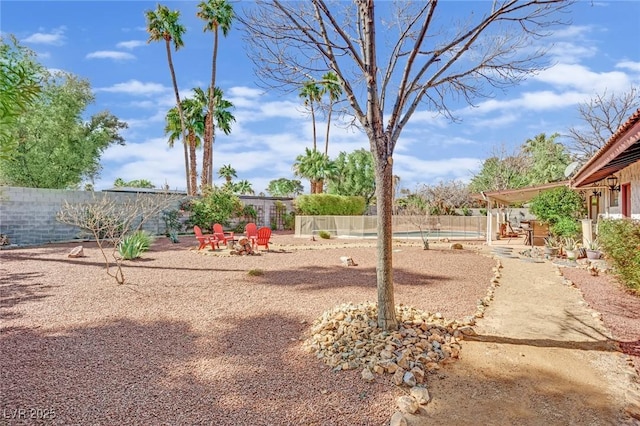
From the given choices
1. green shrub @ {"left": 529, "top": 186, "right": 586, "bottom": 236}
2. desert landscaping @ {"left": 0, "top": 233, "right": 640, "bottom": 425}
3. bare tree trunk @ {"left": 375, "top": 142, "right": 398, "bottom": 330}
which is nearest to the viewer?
desert landscaping @ {"left": 0, "top": 233, "right": 640, "bottom": 425}

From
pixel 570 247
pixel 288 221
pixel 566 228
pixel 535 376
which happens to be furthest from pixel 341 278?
pixel 288 221

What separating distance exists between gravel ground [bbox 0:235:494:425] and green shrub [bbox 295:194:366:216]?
1677cm

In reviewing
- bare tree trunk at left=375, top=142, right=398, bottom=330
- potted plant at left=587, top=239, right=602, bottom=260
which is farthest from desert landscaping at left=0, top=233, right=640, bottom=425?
potted plant at left=587, top=239, right=602, bottom=260

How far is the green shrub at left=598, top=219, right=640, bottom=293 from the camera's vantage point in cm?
584

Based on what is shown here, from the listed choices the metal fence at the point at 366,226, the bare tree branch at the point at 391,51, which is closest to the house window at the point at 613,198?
the metal fence at the point at 366,226

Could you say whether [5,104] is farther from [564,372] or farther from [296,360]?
[564,372]

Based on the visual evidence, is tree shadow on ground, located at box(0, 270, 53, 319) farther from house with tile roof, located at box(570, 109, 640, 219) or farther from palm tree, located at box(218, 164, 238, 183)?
palm tree, located at box(218, 164, 238, 183)

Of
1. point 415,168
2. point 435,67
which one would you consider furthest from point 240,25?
point 415,168

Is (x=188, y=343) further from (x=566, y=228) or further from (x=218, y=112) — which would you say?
(x=218, y=112)

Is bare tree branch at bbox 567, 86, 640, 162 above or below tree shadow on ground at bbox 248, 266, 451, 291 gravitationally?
above

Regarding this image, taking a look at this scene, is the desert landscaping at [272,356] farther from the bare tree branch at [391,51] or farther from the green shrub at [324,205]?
the green shrub at [324,205]

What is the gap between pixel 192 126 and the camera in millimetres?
25141

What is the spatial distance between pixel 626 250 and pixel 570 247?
5578 mm

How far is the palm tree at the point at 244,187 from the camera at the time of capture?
40.7 m
